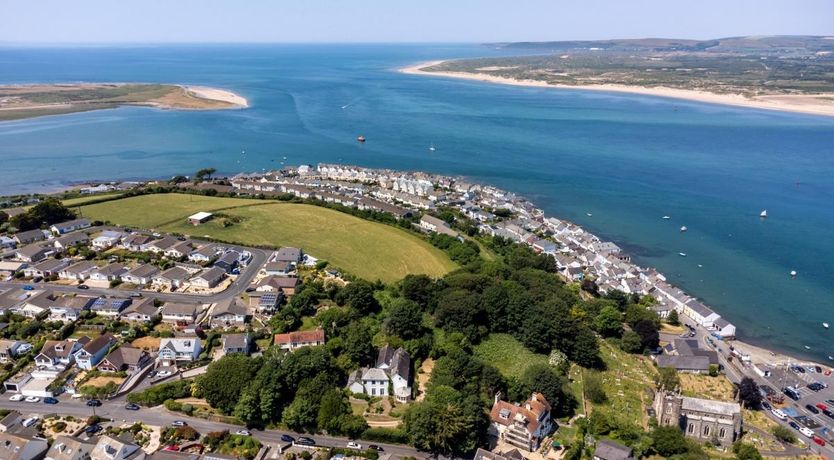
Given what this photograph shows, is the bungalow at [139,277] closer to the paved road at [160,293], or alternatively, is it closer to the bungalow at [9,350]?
the paved road at [160,293]

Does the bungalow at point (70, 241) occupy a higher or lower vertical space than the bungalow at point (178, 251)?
higher

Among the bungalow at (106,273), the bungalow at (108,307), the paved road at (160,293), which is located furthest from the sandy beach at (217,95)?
the bungalow at (108,307)

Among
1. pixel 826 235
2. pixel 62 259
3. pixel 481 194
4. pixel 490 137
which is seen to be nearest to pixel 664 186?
pixel 826 235

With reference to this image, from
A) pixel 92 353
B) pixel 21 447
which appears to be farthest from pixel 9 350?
pixel 21 447

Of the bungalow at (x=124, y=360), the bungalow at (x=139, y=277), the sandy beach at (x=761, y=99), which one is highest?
the sandy beach at (x=761, y=99)

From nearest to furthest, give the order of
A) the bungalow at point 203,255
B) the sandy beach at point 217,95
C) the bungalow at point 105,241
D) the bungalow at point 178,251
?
the bungalow at point 203,255
the bungalow at point 178,251
the bungalow at point 105,241
the sandy beach at point 217,95

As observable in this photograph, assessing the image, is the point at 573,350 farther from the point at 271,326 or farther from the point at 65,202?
the point at 65,202

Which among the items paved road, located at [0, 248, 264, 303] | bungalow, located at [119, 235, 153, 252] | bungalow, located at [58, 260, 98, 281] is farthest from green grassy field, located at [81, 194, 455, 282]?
bungalow, located at [58, 260, 98, 281]
